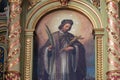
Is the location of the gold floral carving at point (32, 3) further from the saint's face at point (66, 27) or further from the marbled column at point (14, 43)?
the saint's face at point (66, 27)

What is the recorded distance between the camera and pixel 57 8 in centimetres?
1900

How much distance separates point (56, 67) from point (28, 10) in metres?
2.25

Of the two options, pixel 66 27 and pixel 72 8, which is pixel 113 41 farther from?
pixel 72 8

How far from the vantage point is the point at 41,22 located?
18969mm

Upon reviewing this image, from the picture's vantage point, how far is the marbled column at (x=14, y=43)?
1744 centimetres

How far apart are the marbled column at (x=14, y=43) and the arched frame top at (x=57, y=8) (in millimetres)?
641

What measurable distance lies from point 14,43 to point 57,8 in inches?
87.0

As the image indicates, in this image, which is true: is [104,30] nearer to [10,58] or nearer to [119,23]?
[119,23]

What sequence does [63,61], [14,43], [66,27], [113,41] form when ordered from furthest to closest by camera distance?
[66,27] → [63,61] → [14,43] → [113,41]

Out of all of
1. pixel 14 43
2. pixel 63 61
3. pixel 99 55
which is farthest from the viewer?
pixel 63 61

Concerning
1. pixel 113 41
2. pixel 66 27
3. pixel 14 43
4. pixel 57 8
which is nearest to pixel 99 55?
pixel 113 41

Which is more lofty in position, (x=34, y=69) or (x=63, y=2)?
(x=63, y=2)

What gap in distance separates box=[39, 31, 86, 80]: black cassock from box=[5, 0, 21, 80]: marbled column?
115cm

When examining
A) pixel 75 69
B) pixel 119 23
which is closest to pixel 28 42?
pixel 75 69
